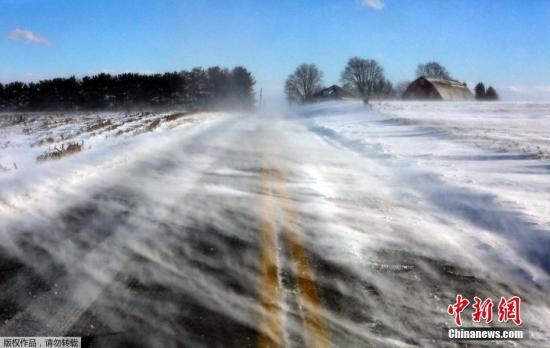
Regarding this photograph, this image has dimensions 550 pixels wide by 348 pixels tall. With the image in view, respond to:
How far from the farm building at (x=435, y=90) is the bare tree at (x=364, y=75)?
3349 centimetres

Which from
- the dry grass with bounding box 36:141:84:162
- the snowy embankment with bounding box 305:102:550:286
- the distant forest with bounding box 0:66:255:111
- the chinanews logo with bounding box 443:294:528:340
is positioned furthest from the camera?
the distant forest with bounding box 0:66:255:111

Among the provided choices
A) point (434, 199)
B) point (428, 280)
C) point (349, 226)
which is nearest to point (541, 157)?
point (434, 199)

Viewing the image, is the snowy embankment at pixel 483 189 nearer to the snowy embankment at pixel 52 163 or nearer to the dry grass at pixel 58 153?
the snowy embankment at pixel 52 163

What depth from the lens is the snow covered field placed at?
130 inches

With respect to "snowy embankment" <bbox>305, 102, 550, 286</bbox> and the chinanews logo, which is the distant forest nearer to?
"snowy embankment" <bbox>305, 102, 550, 286</bbox>

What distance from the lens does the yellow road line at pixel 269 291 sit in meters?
3.12

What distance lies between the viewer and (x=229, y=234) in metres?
5.23

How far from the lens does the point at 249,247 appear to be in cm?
480

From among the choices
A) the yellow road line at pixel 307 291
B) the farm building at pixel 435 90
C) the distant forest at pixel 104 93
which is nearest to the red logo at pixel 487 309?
the yellow road line at pixel 307 291

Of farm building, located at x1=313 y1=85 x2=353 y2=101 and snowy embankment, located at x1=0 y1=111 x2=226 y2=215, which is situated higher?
farm building, located at x1=313 y1=85 x2=353 y2=101

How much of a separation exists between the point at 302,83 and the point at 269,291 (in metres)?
119

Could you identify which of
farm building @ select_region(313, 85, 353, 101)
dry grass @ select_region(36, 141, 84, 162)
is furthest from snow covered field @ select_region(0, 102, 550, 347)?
farm building @ select_region(313, 85, 353, 101)

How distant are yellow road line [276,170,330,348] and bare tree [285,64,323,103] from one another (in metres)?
115

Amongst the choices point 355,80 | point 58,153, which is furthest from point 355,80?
point 58,153
